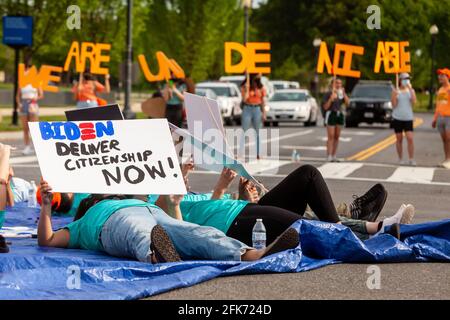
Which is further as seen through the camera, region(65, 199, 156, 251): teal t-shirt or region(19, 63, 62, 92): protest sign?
region(19, 63, 62, 92): protest sign

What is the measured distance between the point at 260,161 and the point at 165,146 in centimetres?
1369

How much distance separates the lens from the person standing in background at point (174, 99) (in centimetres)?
2438

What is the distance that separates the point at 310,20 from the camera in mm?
85625

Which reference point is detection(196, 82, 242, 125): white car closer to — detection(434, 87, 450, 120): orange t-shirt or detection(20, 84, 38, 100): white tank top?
detection(20, 84, 38, 100): white tank top

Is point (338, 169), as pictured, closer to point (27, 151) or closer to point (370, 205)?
Result: point (27, 151)

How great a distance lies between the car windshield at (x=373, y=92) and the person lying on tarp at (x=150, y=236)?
3445 centimetres

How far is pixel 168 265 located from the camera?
7.54 meters

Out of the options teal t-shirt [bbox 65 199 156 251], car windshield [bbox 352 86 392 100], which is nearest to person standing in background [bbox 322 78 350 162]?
teal t-shirt [bbox 65 199 156 251]

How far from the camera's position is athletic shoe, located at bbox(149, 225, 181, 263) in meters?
7.53

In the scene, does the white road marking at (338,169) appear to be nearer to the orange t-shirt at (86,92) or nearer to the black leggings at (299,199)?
the orange t-shirt at (86,92)

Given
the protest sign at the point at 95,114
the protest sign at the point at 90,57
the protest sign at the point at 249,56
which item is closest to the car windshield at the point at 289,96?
the protest sign at the point at 90,57

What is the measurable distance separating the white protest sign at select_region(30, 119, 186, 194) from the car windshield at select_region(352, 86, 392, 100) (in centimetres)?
3416

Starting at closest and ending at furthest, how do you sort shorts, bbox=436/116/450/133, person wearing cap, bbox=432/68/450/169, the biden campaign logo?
the biden campaign logo, person wearing cap, bbox=432/68/450/169, shorts, bbox=436/116/450/133

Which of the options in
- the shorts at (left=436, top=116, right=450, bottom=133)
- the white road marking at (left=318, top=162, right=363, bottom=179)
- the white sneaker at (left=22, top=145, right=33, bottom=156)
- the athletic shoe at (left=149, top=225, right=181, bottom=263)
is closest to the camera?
the athletic shoe at (left=149, top=225, right=181, bottom=263)
